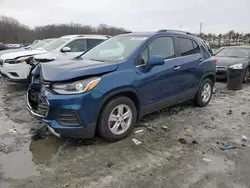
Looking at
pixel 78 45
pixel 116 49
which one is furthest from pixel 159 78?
pixel 78 45

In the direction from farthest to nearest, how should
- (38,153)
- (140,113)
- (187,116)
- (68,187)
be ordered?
(187,116) < (140,113) < (38,153) < (68,187)

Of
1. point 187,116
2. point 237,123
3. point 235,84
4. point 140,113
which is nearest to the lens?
point 140,113

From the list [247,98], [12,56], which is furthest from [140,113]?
[12,56]

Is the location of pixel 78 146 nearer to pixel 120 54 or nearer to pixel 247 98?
pixel 120 54

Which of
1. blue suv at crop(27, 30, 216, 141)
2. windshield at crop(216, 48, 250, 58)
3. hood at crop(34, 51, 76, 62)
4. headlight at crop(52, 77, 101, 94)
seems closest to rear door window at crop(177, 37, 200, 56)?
blue suv at crop(27, 30, 216, 141)

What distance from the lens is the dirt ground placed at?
2744 mm

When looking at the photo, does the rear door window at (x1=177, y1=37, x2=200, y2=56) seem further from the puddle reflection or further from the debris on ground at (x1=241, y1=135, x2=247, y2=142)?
the puddle reflection

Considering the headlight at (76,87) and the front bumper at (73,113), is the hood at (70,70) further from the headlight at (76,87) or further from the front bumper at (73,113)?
the front bumper at (73,113)

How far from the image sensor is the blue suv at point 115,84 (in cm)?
322

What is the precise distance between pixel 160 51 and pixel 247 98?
4.04m

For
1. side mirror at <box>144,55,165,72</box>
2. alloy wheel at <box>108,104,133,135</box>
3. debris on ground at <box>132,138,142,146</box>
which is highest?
side mirror at <box>144,55,165,72</box>

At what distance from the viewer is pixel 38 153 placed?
3387mm

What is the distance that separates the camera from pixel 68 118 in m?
3.22

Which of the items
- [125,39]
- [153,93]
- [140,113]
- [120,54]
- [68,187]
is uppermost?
[125,39]
